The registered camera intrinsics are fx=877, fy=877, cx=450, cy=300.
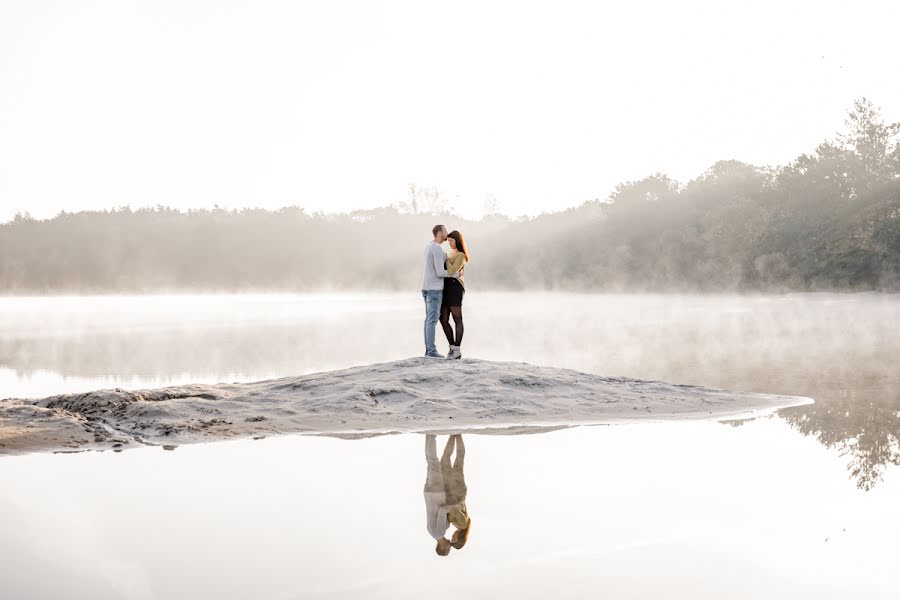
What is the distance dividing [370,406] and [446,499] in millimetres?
4237

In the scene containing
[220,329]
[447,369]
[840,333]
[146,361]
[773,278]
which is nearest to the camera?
[447,369]

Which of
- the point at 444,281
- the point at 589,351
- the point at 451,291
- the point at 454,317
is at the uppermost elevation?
the point at 444,281

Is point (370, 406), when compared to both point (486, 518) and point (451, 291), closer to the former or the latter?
point (451, 291)

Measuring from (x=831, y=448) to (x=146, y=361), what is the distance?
1459 centimetres

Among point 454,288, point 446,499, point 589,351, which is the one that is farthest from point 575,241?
point 446,499

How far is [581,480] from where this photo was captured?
584 centimetres

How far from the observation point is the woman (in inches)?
463

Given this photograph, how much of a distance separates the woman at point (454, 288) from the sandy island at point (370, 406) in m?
0.64

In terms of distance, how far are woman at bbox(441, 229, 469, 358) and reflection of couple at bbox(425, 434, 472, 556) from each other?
15.5ft

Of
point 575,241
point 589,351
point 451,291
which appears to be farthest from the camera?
point 575,241

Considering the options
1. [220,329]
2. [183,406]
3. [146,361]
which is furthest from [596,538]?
[220,329]

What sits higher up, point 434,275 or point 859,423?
A: point 434,275

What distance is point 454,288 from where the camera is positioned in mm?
11938

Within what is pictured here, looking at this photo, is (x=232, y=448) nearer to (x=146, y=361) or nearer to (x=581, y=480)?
(x=581, y=480)
